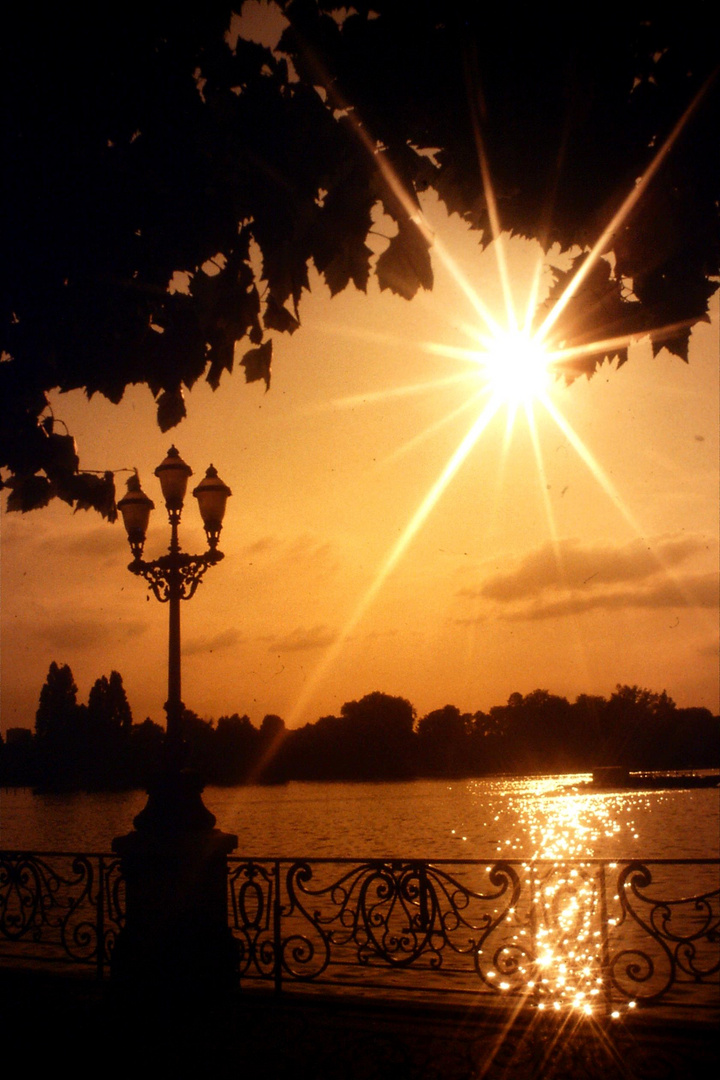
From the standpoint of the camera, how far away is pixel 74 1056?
6281 millimetres

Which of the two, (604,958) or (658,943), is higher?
(604,958)

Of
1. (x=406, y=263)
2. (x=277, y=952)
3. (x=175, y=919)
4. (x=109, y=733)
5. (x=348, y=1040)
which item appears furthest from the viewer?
(x=109, y=733)

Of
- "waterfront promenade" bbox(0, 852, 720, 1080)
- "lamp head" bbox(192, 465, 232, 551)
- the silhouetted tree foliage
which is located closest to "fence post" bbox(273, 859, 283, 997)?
"waterfront promenade" bbox(0, 852, 720, 1080)

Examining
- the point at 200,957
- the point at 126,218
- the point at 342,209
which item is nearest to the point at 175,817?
the point at 200,957

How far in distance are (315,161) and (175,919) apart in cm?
658

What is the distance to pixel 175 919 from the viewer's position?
26.9 feet

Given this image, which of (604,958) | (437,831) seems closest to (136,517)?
(604,958)

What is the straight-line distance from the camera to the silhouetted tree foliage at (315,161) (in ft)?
12.5

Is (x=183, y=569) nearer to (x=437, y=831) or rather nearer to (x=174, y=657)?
(x=174, y=657)

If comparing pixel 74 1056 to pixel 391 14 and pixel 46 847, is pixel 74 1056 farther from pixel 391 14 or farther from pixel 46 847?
pixel 46 847

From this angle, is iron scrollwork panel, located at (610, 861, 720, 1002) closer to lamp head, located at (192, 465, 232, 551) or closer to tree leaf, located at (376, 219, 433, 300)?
tree leaf, located at (376, 219, 433, 300)

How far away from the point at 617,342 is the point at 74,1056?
18.5 feet

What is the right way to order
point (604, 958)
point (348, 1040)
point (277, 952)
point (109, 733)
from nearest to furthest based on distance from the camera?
1. point (348, 1040)
2. point (604, 958)
3. point (277, 952)
4. point (109, 733)

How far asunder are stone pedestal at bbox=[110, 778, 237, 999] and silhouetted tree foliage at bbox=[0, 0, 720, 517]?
4.91m
